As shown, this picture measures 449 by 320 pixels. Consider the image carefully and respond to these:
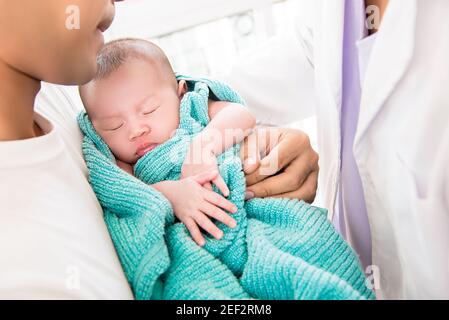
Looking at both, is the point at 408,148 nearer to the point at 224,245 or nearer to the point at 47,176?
the point at 224,245

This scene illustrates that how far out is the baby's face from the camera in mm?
894

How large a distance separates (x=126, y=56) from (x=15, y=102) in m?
0.28

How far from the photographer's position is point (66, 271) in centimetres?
55

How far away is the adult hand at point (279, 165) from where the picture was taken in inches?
32.2

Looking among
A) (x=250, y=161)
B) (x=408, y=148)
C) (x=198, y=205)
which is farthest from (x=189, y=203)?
(x=408, y=148)

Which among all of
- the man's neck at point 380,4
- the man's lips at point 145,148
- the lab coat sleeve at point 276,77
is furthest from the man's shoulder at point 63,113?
the man's neck at point 380,4

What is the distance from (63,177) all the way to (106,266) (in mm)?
165

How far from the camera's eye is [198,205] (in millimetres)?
741

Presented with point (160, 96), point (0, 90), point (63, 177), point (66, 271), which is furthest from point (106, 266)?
point (160, 96)

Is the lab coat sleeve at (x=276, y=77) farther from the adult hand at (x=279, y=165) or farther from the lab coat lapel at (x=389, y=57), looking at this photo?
the lab coat lapel at (x=389, y=57)

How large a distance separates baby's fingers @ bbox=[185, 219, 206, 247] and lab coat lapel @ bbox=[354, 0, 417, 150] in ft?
1.05

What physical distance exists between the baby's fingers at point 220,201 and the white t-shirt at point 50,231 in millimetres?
169

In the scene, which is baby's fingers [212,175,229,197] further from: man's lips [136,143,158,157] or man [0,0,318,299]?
man's lips [136,143,158,157]

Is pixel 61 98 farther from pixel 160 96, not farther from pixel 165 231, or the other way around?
pixel 165 231
